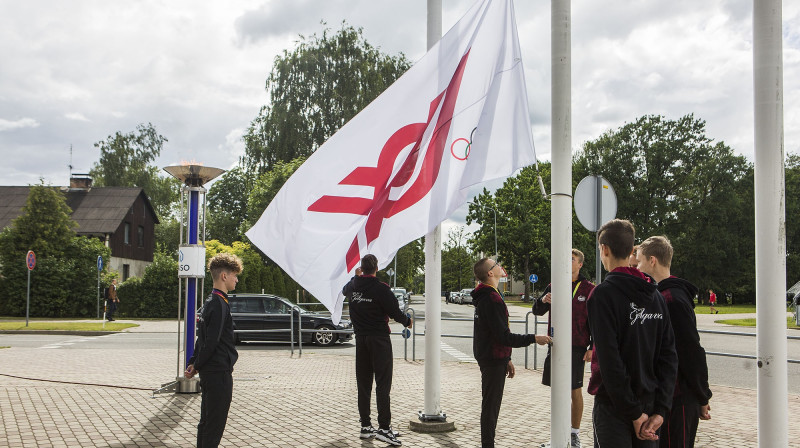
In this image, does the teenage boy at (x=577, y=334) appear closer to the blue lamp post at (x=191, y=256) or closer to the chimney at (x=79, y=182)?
the blue lamp post at (x=191, y=256)

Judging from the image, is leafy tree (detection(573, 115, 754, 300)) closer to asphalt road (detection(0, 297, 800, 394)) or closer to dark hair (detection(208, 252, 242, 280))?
asphalt road (detection(0, 297, 800, 394))

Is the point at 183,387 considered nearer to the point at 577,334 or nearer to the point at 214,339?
the point at 214,339

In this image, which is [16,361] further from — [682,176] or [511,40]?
[682,176]

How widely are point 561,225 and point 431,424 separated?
2.84 meters

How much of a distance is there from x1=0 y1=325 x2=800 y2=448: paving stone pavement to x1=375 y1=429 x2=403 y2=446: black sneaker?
0.09 meters

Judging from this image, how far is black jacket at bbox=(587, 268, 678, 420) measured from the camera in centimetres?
343

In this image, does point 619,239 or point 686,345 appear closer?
point 619,239

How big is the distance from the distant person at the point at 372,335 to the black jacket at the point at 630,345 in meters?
3.25

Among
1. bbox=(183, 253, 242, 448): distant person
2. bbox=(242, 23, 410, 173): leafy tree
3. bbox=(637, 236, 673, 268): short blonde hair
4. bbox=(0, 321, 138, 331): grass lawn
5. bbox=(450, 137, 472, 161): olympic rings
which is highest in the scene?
bbox=(242, 23, 410, 173): leafy tree

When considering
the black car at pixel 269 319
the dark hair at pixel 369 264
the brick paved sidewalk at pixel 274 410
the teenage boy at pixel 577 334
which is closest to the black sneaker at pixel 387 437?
the brick paved sidewalk at pixel 274 410

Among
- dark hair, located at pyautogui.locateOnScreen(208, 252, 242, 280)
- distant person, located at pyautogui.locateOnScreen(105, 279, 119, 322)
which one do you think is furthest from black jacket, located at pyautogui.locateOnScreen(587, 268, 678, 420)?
distant person, located at pyautogui.locateOnScreen(105, 279, 119, 322)

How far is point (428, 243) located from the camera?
22.6 feet

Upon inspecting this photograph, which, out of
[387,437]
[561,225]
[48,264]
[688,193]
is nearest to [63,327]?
[48,264]

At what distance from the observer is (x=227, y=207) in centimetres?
7169
